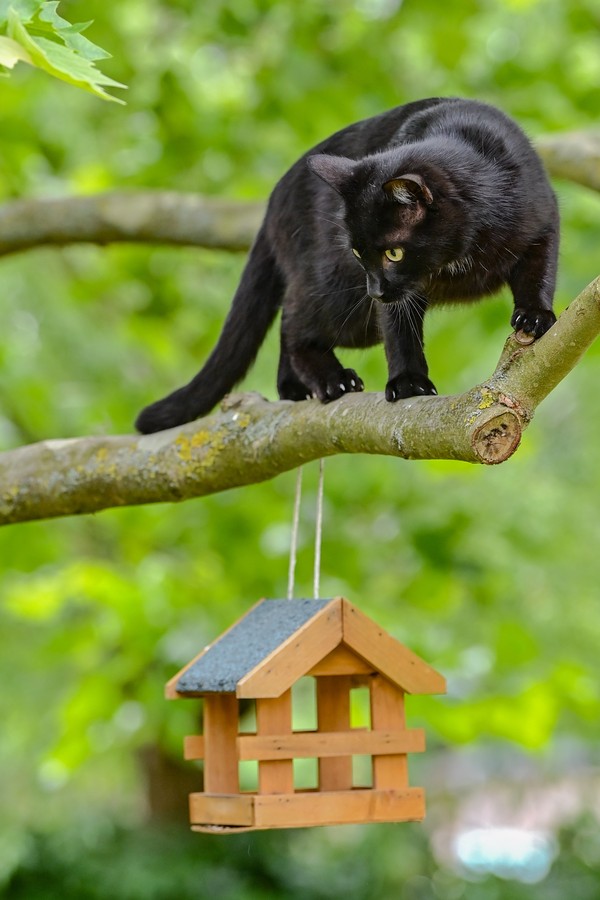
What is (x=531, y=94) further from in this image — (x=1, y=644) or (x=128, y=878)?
(x=128, y=878)

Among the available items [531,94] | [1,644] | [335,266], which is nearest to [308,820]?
[335,266]

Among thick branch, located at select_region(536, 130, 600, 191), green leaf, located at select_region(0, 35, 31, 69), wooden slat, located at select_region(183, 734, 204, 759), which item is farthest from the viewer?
thick branch, located at select_region(536, 130, 600, 191)

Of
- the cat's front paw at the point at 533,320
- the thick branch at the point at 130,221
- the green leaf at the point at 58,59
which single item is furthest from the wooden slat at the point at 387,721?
the thick branch at the point at 130,221

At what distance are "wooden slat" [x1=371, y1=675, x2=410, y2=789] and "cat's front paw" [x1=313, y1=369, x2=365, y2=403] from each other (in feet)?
2.15

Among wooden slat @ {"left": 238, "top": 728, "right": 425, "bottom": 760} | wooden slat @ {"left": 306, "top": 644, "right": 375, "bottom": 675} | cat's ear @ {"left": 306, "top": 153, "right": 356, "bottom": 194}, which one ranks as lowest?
wooden slat @ {"left": 238, "top": 728, "right": 425, "bottom": 760}

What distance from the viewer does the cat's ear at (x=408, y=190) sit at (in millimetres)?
2168

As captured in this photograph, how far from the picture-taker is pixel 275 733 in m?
2.22

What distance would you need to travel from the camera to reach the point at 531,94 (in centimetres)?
479

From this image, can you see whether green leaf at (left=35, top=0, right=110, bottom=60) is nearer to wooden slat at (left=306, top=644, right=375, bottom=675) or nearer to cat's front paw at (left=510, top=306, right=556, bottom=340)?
cat's front paw at (left=510, top=306, right=556, bottom=340)

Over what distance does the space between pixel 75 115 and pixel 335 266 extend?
4.33 meters

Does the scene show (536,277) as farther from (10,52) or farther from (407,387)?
(10,52)

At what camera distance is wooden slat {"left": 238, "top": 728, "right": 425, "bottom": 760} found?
2156 millimetres

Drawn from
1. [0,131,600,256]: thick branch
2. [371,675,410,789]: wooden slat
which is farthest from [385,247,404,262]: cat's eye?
[0,131,600,256]: thick branch

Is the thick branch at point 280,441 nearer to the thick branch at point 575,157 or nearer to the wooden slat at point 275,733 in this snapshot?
the wooden slat at point 275,733
